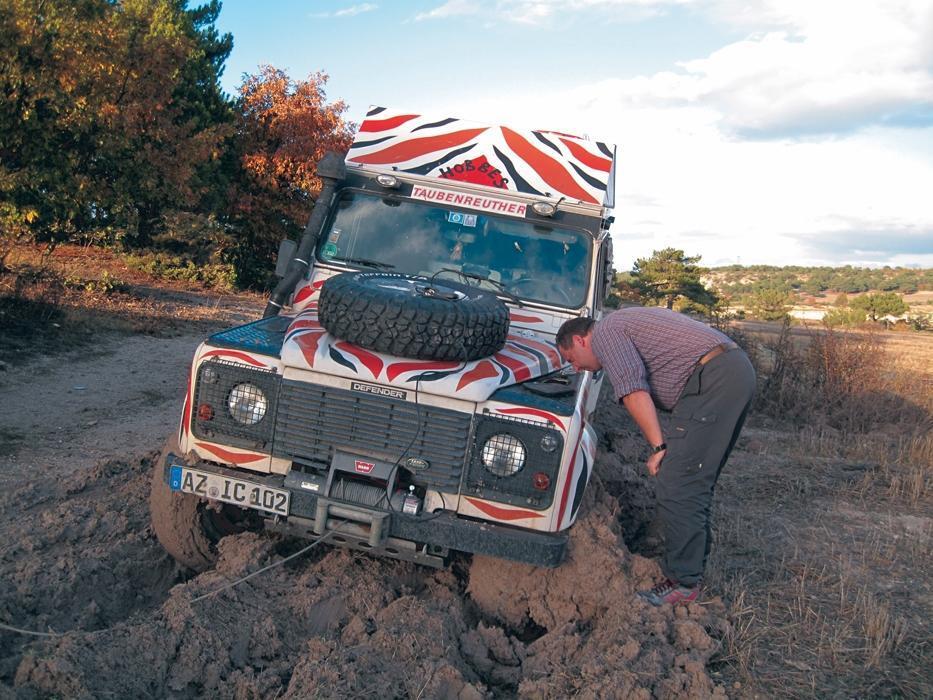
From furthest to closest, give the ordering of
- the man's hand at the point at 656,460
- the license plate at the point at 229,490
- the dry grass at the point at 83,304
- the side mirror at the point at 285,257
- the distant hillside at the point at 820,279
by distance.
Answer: the distant hillside at the point at 820,279
the dry grass at the point at 83,304
the side mirror at the point at 285,257
the man's hand at the point at 656,460
the license plate at the point at 229,490

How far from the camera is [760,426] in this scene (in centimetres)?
999

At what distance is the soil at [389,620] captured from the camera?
10.6 feet

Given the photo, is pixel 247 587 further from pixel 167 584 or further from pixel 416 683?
pixel 416 683

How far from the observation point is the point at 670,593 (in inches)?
162

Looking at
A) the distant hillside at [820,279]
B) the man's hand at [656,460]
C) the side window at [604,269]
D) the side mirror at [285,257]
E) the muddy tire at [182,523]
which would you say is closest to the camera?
the muddy tire at [182,523]

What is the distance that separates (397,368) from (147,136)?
13804 millimetres

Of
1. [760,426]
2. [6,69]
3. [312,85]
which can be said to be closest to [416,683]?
[760,426]

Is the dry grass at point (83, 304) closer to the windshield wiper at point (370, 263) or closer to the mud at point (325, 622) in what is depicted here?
the windshield wiper at point (370, 263)

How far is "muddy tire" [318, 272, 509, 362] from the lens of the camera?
386cm

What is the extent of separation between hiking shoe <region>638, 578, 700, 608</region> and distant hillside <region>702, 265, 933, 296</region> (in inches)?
2167

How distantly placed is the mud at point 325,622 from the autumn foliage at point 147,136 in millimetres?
9040

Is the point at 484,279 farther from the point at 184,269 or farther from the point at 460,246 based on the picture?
the point at 184,269

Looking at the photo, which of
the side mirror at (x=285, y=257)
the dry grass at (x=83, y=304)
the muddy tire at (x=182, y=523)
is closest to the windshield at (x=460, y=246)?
the side mirror at (x=285, y=257)

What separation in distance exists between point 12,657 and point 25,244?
15448 mm
